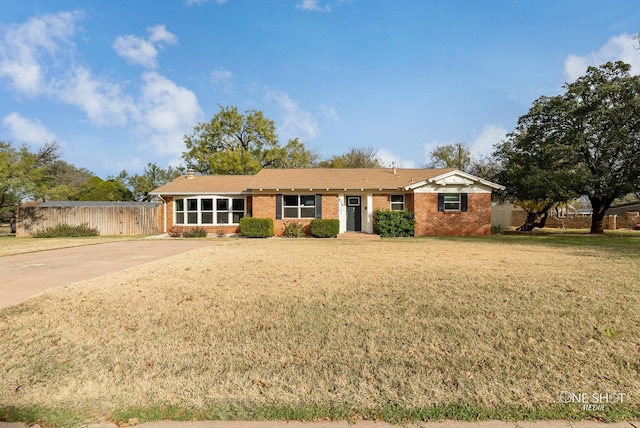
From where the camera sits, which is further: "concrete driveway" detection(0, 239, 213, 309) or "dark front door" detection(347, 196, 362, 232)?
"dark front door" detection(347, 196, 362, 232)

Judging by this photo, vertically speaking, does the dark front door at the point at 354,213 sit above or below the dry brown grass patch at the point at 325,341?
above

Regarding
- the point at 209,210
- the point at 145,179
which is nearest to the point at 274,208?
the point at 209,210

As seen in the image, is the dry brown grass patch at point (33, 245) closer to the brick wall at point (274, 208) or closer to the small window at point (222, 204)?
the small window at point (222, 204)

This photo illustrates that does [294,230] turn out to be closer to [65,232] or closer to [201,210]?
[201,210]

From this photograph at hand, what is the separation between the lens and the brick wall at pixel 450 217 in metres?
18.8

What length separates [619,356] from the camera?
3.47m

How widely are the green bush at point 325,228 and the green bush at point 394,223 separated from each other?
7.64 feet

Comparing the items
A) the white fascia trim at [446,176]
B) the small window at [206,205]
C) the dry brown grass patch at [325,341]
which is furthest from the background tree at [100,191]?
the dry brown grass patch at [325,341]

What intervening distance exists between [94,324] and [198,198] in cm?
1666

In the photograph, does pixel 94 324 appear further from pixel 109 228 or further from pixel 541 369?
pixel 109 228

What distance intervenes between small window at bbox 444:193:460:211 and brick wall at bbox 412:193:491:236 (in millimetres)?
290

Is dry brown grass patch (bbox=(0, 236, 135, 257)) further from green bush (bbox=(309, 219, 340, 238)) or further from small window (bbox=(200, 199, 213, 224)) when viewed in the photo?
green bush (bbox=(309, 219, 340, 238))

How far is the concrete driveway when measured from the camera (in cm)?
645

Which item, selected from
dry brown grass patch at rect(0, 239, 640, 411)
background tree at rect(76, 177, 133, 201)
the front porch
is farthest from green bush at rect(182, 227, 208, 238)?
background tree at rect(76, 177, 133, 201)
